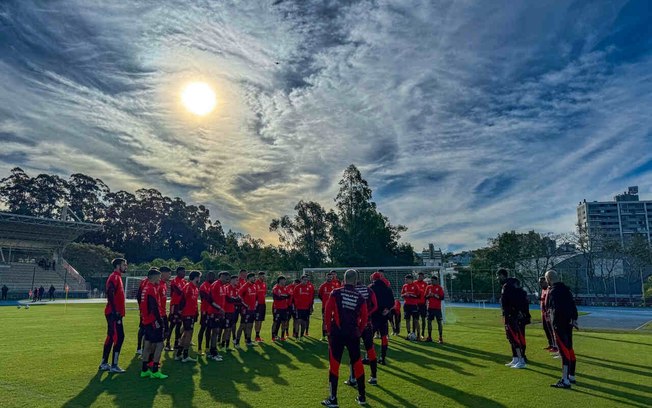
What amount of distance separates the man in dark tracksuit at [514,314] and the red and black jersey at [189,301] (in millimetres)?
7537

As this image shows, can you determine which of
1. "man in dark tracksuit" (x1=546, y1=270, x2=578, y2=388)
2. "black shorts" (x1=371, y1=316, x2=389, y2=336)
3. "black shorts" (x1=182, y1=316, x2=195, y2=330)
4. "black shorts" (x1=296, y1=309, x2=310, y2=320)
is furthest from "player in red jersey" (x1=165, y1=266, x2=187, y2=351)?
"man in dark tracksuit" (x1=546, y1=270, x2=578, y2=388)

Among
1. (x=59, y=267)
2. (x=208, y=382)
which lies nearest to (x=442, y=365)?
(x=208, y=382)

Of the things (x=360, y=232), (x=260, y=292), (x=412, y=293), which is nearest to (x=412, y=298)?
(x=412, y=293)

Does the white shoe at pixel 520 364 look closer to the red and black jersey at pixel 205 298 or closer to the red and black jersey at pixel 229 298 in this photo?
the red and black jersey at pixel 229 298

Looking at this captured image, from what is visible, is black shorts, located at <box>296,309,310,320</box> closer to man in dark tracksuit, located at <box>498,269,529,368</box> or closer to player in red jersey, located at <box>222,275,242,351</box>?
player in red jersey, located at <box>222,275,242,351</box>

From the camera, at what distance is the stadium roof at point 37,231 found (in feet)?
164

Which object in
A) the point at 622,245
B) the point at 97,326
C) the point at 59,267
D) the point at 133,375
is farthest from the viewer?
the point at 59,267

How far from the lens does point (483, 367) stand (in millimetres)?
9328

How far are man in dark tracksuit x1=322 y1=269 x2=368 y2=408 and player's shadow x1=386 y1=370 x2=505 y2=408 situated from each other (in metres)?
1.54

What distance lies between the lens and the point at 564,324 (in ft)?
26.3

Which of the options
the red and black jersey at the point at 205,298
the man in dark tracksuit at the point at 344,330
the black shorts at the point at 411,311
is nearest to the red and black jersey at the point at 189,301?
the red and black jersey at the point at 205,298

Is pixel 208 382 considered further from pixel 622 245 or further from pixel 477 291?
pixel 622 245

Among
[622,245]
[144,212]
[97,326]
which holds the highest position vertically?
[144,212]

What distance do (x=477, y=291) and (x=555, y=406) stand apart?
39679 mm
